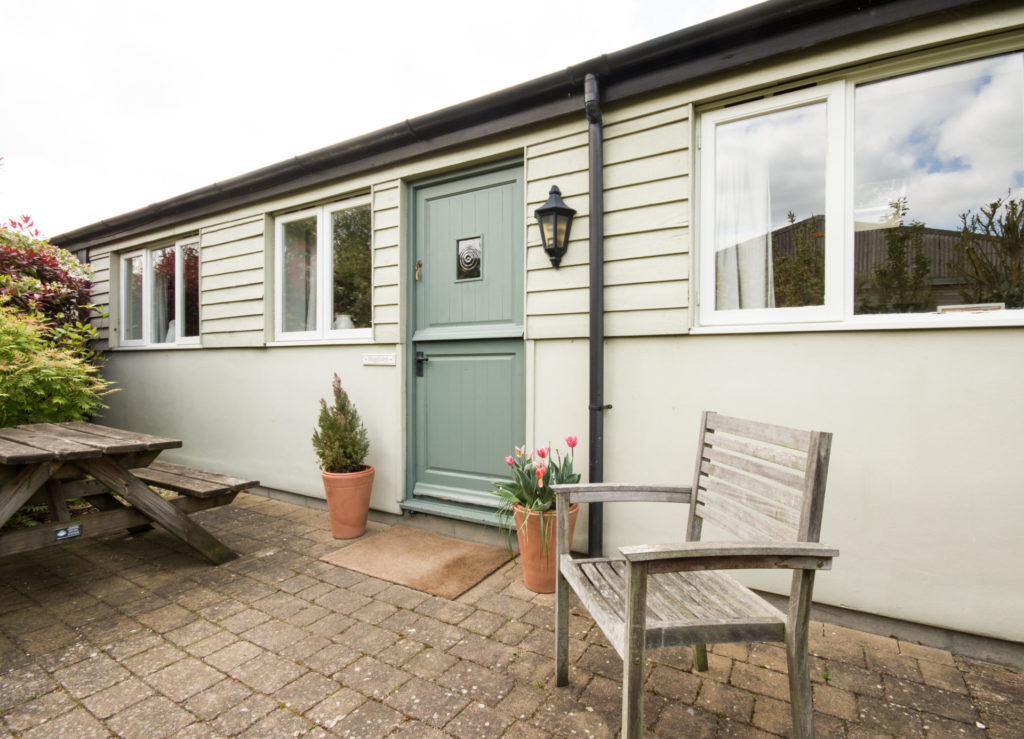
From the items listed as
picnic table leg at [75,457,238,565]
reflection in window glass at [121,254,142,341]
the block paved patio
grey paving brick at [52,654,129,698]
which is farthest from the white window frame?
reflection in window glass at [121,254,142,341]

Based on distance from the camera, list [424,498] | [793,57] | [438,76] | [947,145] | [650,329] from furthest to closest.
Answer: [438,76] < [424,498] < [650,329] < [793,57] < [947,145]

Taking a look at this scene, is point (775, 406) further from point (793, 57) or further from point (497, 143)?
point (497, 143)

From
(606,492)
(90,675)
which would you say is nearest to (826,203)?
(606,492)

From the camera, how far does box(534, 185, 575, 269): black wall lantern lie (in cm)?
288

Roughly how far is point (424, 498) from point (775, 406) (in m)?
2.52

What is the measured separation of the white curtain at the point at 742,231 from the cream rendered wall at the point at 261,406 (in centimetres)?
236

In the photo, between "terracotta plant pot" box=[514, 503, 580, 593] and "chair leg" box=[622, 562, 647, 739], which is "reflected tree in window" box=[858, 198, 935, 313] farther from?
"chair leg" box=[622, 562, 647, 739]

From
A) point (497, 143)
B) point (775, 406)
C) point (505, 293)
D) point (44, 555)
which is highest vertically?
point (497, 143)

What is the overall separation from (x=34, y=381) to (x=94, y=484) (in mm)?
1312

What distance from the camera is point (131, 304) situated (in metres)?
6.05

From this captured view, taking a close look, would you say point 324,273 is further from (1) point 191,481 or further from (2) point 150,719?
(2) point 150,719

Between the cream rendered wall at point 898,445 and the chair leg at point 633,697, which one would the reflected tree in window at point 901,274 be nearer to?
the cream rendered wall at point 898,445

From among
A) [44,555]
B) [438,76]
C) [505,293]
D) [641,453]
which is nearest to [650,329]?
[641,453]

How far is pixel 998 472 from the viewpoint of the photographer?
6.50ft
